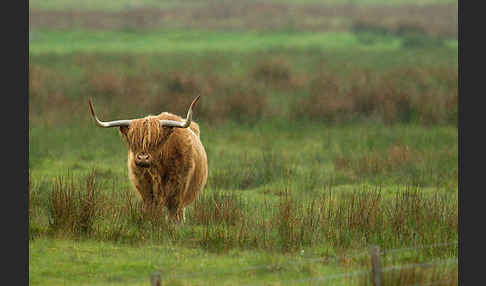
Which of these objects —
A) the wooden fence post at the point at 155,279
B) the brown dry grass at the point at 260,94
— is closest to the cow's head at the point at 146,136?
the wooden fence post at the point at 155,279

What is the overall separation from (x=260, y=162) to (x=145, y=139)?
5328 millimetres

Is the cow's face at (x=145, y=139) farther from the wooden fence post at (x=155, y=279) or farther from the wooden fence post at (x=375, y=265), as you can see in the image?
the wooden fence post at (x=155, y=279)

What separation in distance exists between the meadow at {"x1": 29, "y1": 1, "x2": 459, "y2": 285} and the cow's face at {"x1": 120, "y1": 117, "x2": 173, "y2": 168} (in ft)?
2.37

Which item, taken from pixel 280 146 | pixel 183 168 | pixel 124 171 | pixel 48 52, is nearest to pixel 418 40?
pixel 48 52

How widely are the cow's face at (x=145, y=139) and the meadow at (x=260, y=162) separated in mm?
724

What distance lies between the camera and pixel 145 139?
956cm

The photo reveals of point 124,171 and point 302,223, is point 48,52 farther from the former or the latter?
point 302,223

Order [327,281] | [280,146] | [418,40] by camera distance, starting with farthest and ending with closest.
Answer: [418,40] < [280,146] < [327,281]

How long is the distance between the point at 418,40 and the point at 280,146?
1846 centimetres

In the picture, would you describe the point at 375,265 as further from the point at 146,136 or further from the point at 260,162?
the point at 260,162

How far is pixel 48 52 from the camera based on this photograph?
30297 mm

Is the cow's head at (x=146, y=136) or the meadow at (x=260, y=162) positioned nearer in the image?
the meadow at (x=260, y=162)

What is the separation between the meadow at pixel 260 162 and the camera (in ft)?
28.9

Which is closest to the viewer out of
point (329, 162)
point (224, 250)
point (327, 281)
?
point (327, 281)
